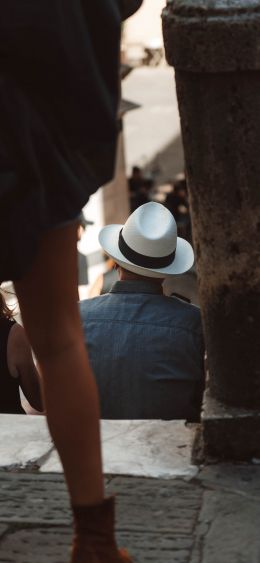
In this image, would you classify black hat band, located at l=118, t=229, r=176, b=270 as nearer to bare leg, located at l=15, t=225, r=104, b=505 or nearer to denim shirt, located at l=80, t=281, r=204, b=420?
denim shirt, located at l=80, t=281, r=204, b=420

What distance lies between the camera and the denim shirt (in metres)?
4.06

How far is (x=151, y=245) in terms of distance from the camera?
15.6 ft

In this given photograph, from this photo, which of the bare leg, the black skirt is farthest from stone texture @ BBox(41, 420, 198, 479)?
the black skirt

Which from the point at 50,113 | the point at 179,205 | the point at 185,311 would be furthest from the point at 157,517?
the point at 179,205

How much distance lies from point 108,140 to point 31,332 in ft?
1.21

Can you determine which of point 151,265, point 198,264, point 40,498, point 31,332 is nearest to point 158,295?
point 151,265

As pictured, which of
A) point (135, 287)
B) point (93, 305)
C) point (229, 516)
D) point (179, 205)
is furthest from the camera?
point (179, 205)

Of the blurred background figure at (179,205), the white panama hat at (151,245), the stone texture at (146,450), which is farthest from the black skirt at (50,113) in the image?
the blurred background figure at (179,205)

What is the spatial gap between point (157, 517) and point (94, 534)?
0.50 m

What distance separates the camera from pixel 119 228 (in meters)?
5.13

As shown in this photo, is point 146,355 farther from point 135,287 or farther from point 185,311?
point 135,287

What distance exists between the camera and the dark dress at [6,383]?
412cm

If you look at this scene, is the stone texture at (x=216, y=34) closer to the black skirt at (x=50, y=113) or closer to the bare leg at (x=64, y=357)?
the black skirt at (x=50, y=113)

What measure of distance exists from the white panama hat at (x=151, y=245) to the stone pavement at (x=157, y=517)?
4.97 feet
